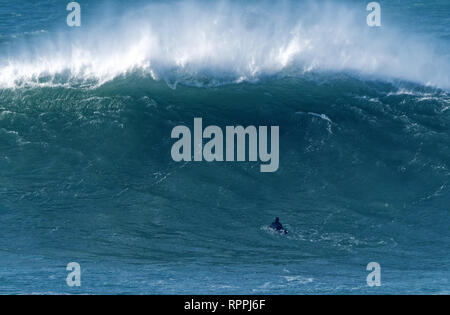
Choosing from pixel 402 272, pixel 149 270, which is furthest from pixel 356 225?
pixel 149 270

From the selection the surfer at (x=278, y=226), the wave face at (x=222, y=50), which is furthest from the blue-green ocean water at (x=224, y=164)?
the surfer at (x=278, y=226)

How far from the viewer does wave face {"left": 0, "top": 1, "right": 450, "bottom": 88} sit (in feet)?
128

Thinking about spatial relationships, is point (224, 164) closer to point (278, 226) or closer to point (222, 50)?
point (278, 226)

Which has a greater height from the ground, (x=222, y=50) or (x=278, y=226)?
(x=222, y=50)

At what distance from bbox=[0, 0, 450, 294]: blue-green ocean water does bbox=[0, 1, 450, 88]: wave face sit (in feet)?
0.30

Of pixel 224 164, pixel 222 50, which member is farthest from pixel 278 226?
pixel 222 50

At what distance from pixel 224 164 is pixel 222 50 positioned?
7530 millimetres

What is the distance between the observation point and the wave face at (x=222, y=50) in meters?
38.9

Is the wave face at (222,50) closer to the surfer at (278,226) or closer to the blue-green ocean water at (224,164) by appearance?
the blue-green ocean water at (224,164)

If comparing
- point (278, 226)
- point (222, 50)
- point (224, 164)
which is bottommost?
point (278, 226)

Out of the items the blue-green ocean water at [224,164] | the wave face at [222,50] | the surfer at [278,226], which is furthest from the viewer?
the wave face at [222,50]

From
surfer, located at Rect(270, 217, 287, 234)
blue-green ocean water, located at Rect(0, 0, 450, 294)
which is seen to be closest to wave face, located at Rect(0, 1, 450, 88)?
blue-green ocean water, located at Rect(0, 0, 450, 294)

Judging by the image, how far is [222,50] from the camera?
3953cm

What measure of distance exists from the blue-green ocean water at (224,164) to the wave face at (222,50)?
91 millimetres
